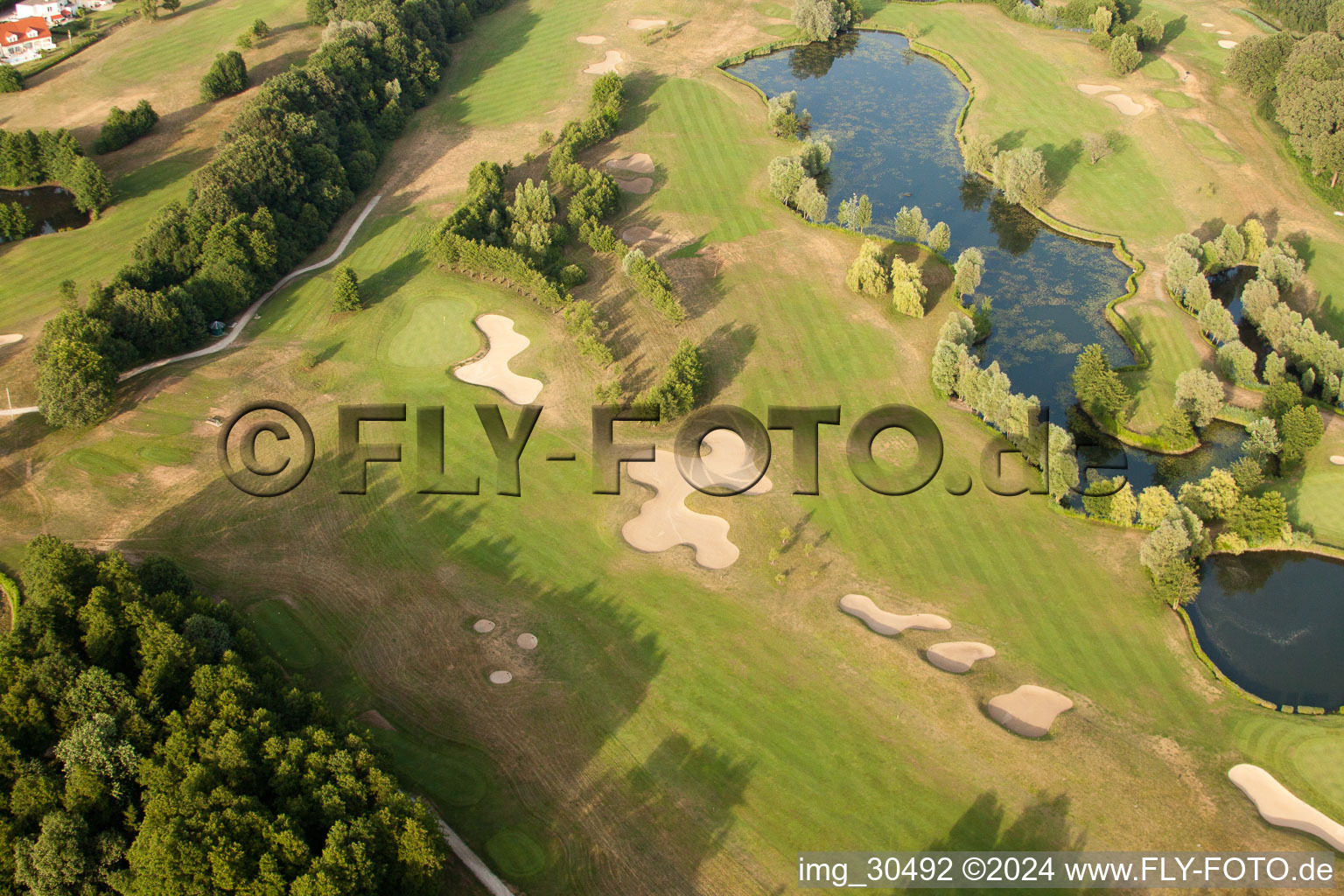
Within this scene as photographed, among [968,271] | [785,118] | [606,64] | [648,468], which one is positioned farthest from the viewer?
[606,64]

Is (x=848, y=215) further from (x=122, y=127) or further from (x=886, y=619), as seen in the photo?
(x=122, y=127)

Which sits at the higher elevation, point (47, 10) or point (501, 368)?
point (47, 10)

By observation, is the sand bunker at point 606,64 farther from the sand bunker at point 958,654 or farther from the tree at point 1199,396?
the sand bunker at point 958,654

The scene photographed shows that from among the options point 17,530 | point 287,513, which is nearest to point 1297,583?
point 287,513

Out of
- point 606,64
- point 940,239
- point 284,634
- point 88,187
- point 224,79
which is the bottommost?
point 284,634

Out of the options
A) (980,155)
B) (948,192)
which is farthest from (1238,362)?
(980,155)

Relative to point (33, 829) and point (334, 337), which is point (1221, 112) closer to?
point (334, 337)

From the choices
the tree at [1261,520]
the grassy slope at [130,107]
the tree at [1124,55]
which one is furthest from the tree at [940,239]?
the grassy slope at [130,107]

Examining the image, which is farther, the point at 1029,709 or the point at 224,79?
the point at 224,79
